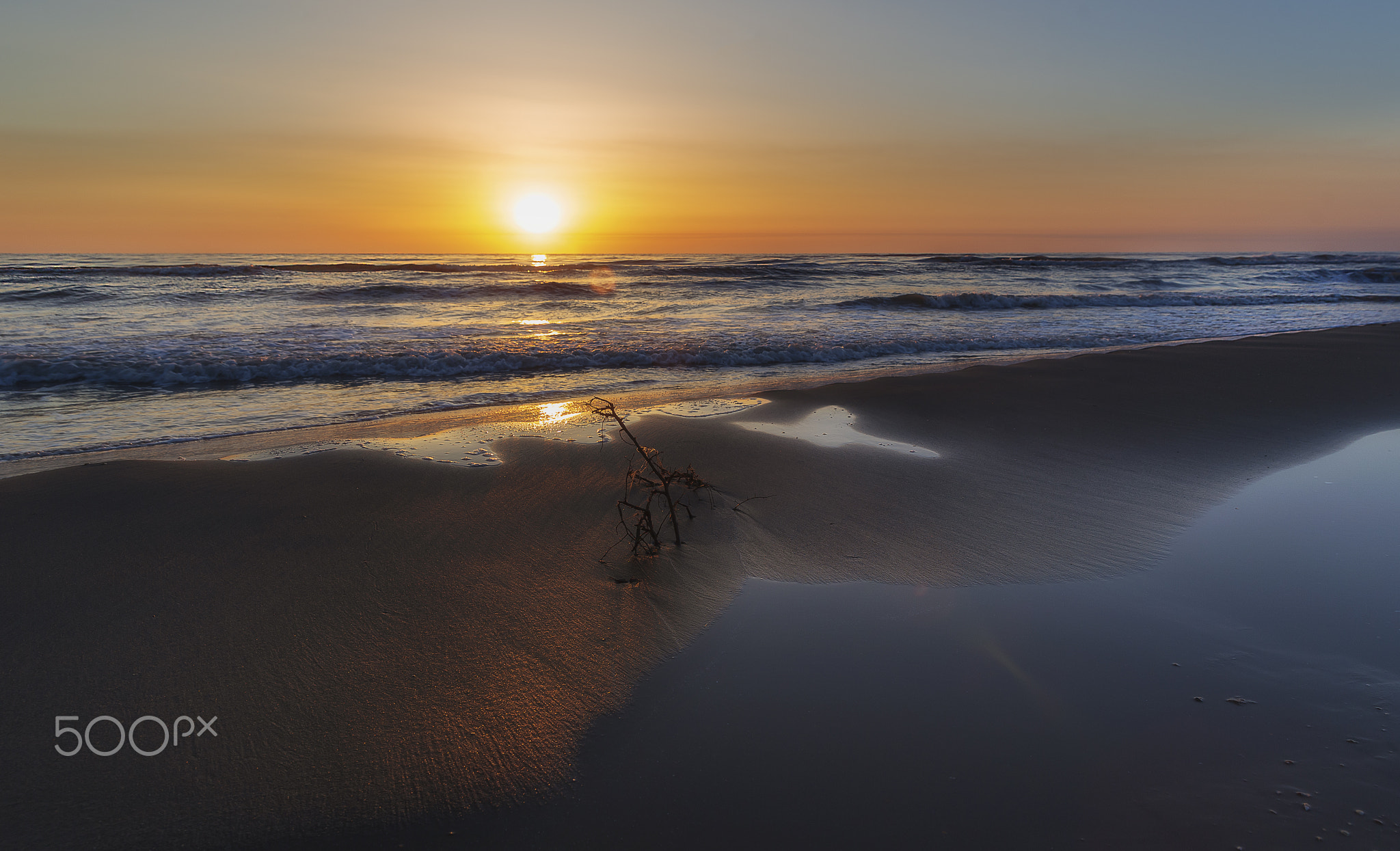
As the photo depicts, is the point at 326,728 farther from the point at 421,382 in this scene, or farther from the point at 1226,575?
the point at 421,382

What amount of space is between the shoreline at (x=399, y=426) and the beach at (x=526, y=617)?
0.49ft

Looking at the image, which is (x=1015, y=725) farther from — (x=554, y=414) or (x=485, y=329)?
(x=485, y=329)

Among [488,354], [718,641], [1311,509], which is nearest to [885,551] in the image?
[718,641]

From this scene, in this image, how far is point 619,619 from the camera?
2748mm

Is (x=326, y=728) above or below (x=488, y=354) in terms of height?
below

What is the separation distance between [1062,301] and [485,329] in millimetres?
16633

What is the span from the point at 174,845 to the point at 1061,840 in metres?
2.22

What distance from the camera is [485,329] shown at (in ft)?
44.0

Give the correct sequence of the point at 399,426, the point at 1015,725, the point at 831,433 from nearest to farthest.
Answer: the point at 1015,725
the point at 831,433
the point at 399,426

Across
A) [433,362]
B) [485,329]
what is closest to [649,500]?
[433,362]

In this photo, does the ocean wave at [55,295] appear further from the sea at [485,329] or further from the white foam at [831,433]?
the white foam at [831,433]

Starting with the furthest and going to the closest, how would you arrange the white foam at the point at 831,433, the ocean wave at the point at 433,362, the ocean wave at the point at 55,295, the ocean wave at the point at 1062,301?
the ocean wave at the point at 1062,301 → the ocean wave at the point at 55,295 → the ocean wave at the point at 433,362 → the white foam at the point at 831,433

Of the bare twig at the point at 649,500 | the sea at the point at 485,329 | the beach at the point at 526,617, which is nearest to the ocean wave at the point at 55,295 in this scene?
the sea at the point at 485,329

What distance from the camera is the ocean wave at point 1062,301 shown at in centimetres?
1911
